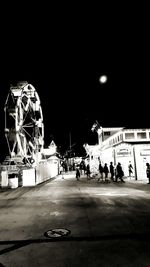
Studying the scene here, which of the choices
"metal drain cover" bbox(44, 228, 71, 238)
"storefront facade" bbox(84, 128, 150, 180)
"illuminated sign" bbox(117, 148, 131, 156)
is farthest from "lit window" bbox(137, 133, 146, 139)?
"metal drain cover" bbox(44, 228, 71, 238)

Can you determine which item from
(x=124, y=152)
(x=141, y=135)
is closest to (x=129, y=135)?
(x=141, y=135)

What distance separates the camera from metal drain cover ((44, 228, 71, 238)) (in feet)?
20.2

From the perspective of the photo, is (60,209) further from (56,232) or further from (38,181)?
(38,181)

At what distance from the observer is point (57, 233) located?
20.8ft

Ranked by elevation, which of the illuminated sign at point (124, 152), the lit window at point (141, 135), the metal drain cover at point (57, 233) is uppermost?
the lit window at point (141, 135)

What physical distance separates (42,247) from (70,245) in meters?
0.65

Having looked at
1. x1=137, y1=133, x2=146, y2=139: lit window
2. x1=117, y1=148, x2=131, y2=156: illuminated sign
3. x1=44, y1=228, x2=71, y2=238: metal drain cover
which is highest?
x1=137, y1=133, x2=146, y2=139: lit window

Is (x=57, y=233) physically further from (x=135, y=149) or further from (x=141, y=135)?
(x=141, y=135)

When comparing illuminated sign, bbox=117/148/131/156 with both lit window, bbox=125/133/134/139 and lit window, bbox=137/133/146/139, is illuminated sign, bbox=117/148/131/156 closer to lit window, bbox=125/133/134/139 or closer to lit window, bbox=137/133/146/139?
lit window, bbox=125/133/134/139

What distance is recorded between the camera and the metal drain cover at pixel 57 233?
6.15 metres

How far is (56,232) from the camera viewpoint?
6426 millimetres

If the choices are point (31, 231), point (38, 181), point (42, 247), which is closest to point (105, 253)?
point (42, 247)

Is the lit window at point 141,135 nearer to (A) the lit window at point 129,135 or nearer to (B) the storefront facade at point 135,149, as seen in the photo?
(B) the storefront facade at point 135,149

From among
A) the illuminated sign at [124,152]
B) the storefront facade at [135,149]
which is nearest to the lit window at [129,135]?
the storefront facade at [135,149]
